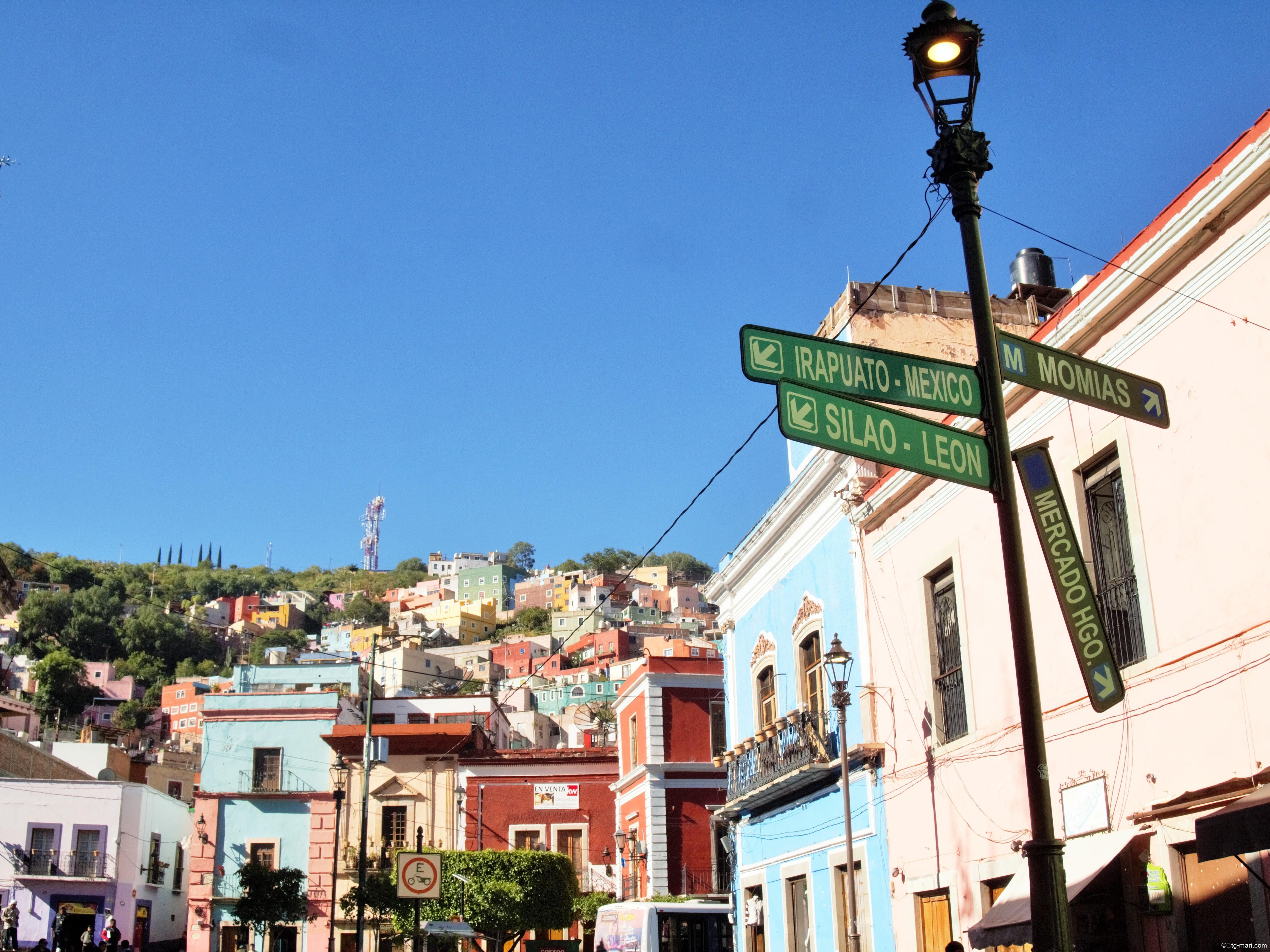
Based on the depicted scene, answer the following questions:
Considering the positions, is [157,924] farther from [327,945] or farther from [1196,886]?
[1196,886]

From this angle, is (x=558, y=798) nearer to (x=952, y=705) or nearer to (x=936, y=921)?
(x=936, y=921)

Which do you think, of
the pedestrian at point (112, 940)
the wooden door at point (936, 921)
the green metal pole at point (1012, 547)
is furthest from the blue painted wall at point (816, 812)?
the pedestrian at point (112, 940)

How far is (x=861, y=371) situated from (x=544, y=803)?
32.5 meters

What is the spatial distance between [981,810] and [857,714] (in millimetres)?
3529

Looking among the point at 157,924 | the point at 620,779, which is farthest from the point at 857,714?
the point at 157,924

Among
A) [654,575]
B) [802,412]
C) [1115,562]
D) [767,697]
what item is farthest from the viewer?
[654,575]

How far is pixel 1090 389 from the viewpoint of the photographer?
19.0ft

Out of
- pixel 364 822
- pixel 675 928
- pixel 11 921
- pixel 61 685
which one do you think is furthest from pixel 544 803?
pixel 61 685

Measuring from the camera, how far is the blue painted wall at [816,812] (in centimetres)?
1488

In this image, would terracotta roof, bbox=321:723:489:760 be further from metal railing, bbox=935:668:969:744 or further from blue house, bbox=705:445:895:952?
metal railing, bbox=935:668:969:744

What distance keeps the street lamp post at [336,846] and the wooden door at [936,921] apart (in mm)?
21103

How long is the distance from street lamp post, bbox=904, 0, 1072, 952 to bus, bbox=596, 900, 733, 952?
18.3 metres

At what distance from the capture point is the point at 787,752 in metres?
17.0

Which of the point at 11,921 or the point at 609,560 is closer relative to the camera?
the point at 11,921
